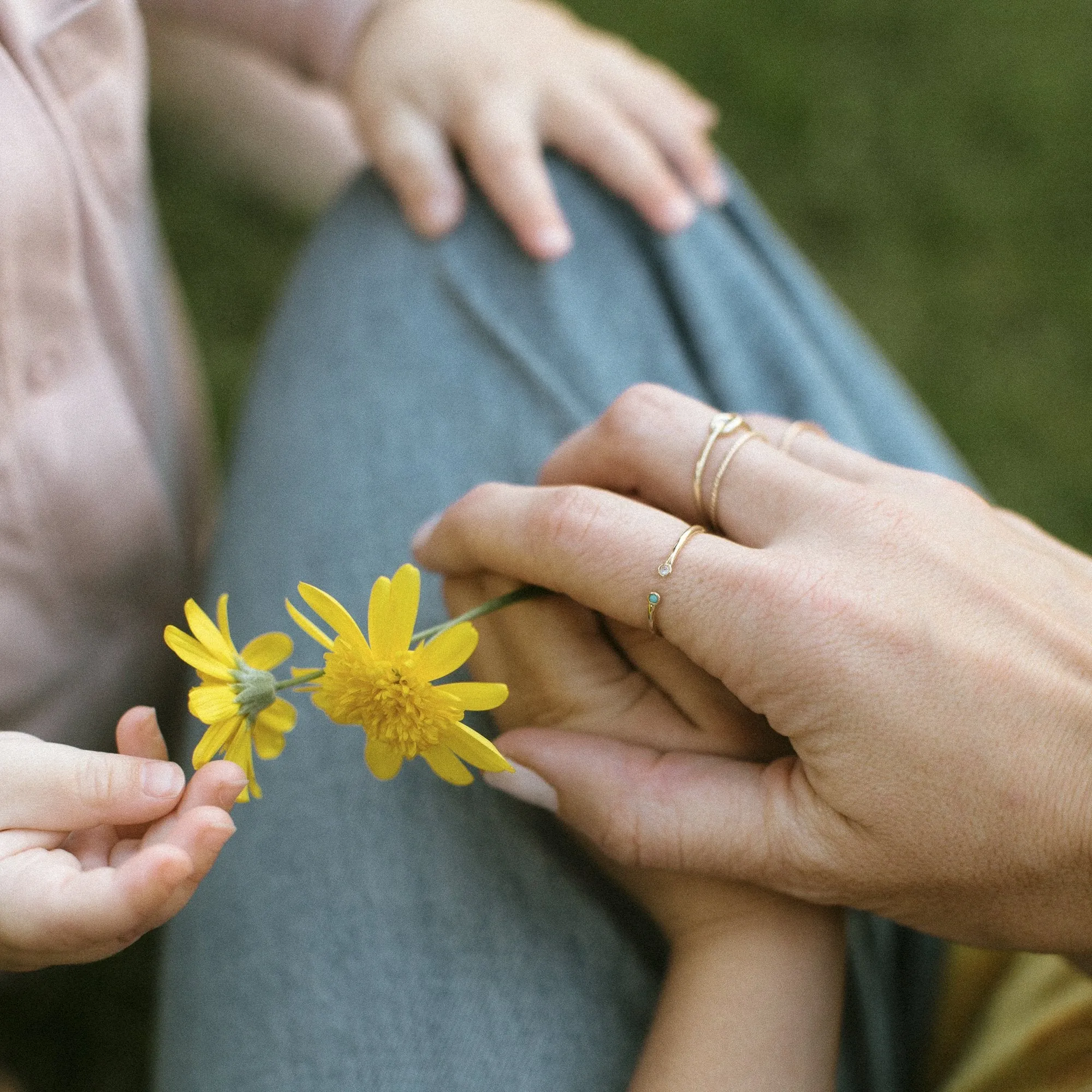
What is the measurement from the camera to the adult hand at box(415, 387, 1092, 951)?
569 millimetres

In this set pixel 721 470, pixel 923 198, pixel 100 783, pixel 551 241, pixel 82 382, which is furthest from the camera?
pixel 923 198

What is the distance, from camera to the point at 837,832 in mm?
588

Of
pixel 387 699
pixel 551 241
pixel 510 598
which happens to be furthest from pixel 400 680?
pixel 551 241

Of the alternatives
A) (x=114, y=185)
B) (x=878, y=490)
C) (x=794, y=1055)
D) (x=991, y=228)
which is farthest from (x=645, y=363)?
(x=991, y=228)

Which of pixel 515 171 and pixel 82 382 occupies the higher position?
pixel 515 171

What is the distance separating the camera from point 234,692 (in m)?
0.57

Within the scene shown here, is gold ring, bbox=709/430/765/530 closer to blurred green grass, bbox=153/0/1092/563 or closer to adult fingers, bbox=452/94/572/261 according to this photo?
adult fingers, bbox=452/94/572/261

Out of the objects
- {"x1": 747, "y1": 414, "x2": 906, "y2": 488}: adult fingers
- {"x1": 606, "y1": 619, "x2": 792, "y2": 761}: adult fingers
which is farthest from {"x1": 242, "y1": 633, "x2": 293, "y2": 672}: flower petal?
{"x1": 747, "y1": 414, "x2": 906, "y2": 488}: adult fingers

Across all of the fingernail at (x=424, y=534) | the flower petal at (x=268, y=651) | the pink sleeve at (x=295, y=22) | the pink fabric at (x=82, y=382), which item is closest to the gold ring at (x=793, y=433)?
the fingernail at (x=424, y=534)

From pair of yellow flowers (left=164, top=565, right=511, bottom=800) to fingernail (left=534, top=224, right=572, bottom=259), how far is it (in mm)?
438

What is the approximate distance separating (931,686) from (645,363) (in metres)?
0.43

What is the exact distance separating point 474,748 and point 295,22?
755 mm

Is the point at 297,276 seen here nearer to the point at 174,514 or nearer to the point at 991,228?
the point at 174,514

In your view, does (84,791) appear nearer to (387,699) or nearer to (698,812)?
(387,699)
